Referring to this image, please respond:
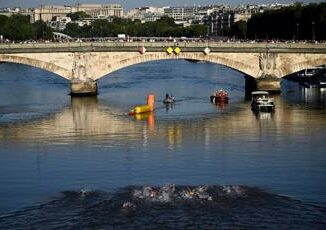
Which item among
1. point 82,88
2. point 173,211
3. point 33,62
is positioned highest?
point 33,62

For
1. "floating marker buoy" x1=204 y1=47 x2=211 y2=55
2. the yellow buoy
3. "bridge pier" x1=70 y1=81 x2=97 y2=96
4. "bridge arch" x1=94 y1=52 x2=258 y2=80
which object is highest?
"floating marker buoy" x1=204 y1=47 x2=211 y2=55

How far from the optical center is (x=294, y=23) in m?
86.4

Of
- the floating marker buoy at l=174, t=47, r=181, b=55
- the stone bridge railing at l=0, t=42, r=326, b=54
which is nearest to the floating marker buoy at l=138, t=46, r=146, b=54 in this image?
Answer: the stone bridge railing at l=0, t=42, r=326, b=54

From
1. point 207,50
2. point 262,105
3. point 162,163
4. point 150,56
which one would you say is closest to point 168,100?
point 150,56

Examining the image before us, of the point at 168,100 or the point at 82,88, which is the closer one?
the point at 168,100

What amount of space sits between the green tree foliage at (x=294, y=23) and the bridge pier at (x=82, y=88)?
27.4m

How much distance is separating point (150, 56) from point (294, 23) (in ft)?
113

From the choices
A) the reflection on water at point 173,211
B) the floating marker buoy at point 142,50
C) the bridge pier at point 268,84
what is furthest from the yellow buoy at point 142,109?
the reflection on water at point 173,211

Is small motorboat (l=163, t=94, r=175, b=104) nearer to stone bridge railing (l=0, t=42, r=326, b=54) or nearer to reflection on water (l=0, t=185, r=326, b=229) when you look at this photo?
stone bridge railing (l=0, t=42, r=326, b=54)

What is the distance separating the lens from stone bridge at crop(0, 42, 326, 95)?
181 feet

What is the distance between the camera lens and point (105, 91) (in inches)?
2393

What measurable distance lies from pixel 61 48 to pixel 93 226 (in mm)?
34340

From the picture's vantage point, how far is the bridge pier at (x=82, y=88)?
55.3 meters

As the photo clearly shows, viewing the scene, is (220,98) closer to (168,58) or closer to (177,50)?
(177,50)
